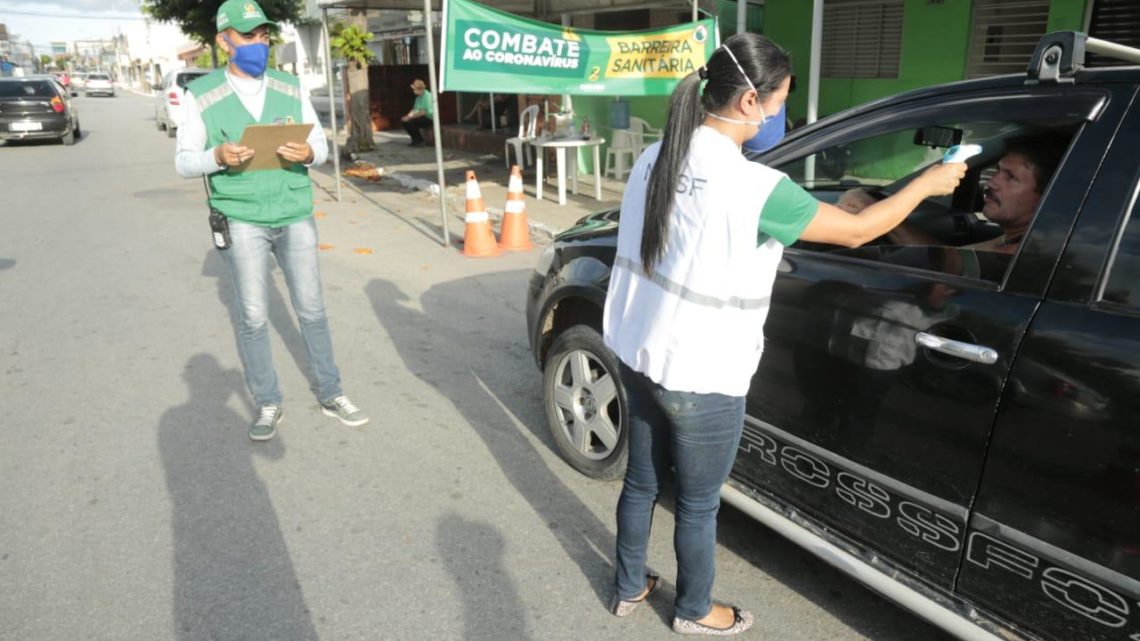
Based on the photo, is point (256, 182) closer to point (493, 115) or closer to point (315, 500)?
point (315, 500)

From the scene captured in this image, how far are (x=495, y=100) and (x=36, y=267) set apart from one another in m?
10.9

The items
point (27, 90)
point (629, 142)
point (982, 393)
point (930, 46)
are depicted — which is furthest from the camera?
point (27, 90)

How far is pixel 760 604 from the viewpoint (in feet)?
9.21

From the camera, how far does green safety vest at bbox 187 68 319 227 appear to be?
3.69 metres

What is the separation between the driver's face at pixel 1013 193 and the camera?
257 centimetres

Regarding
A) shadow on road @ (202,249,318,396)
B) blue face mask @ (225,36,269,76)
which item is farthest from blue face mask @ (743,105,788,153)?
shadow on road @ (202,249,318,396)

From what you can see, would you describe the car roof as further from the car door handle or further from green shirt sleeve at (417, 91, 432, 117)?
green shirt sleeve at (417, 91, 432, 117)

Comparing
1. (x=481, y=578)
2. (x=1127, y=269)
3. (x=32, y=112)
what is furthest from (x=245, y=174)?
(x=32, y=112)

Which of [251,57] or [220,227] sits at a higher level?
[251,57]

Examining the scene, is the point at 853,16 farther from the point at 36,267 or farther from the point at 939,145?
the point at 36,267

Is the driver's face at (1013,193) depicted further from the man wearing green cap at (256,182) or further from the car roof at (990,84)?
the man wearing green cap at (256,182)

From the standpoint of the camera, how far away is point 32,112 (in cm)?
1880

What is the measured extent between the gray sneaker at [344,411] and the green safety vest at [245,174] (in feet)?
3.20

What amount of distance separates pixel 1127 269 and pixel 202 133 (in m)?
3.56
